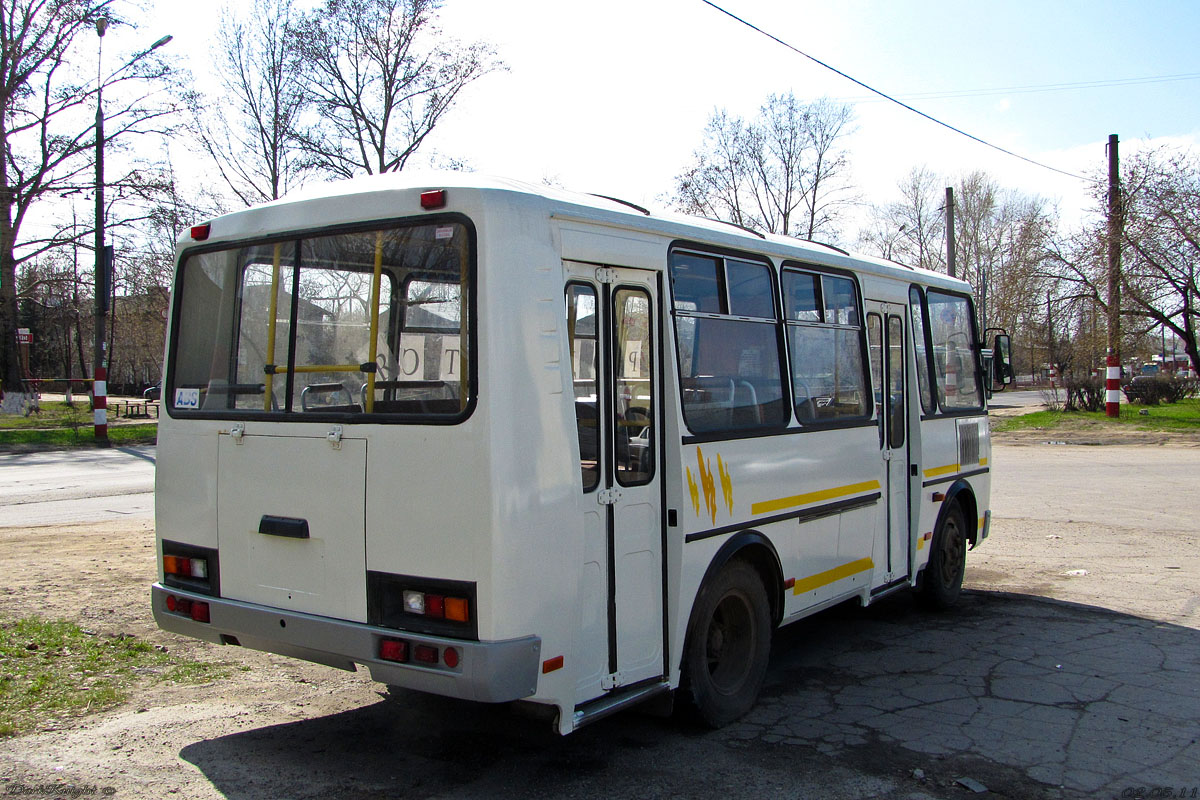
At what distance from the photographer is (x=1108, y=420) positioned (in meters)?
27.7

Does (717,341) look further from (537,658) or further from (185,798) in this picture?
(185,798)

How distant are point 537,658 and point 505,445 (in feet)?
2.80

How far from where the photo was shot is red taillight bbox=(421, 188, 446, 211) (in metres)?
4.04

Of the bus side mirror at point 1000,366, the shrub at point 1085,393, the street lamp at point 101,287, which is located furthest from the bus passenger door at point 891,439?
the shrub at point 1085,393

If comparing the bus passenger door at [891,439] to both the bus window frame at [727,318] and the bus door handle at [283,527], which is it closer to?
the bus window frame at [727,318]

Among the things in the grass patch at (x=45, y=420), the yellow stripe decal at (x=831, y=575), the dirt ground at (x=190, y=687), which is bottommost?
the dirt ground at (x=190, y=687)

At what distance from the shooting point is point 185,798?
13.3ft

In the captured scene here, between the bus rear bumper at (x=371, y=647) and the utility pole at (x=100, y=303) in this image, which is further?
the utility pole at (x=100, y=303)

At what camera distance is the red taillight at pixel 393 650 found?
3.96 meters

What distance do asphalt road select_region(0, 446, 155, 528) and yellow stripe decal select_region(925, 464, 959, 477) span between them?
9.06 m

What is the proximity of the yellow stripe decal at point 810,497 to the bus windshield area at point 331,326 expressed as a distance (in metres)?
2.07

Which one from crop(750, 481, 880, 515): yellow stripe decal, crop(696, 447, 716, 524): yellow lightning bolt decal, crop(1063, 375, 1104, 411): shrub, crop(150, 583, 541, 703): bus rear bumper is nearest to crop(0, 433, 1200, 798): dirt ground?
crop(150, 583, 541, 703): bus rear bumper

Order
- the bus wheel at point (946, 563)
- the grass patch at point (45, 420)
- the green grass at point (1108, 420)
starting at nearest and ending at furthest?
1. the bus wheel at point (946, 563)
2. the green grass at point (1108, 420)
3. the grass patch at point (45, 420)

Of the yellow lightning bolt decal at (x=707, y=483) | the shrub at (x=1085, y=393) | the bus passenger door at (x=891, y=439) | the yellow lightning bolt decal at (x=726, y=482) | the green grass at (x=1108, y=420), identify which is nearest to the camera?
the yellow lightning bolt decal at (x=707, y=483)
